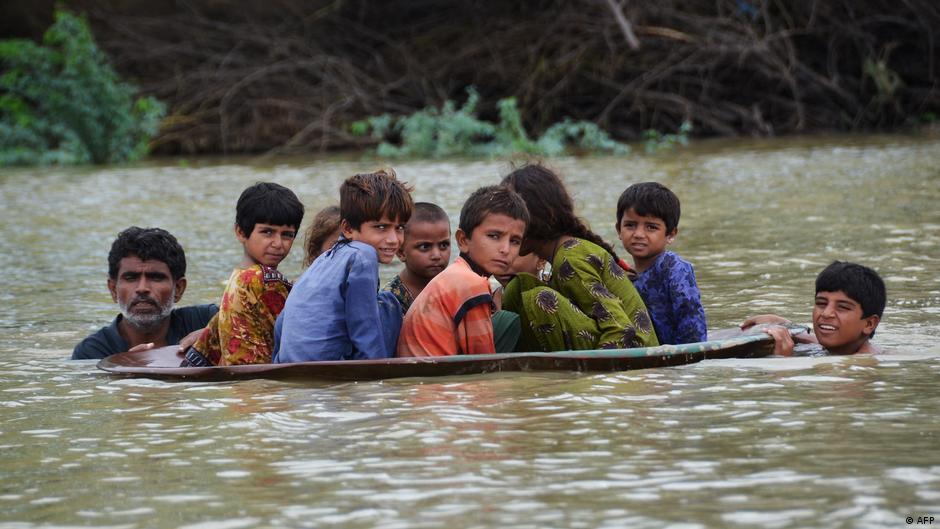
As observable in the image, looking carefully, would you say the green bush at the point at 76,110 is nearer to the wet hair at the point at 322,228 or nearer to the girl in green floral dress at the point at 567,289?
the wet hair at the point at 322,228

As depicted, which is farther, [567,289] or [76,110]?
[76,110]

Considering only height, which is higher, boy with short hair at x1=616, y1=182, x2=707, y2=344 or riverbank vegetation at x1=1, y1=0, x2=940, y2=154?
riverbank vegetation at x1=1, y1=0, x2=940, y2=154

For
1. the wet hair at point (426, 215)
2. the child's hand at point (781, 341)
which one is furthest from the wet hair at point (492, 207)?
the child's hand at point (781, 341)

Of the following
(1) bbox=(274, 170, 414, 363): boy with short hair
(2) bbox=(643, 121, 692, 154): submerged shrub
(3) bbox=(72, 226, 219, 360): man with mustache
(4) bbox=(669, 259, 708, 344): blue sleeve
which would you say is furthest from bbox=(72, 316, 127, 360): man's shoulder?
(2) bbox=(643, 121, 692, 154): submerged shrub

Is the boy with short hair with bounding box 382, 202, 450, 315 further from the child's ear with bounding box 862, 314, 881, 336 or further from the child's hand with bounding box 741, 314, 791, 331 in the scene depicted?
the child's ear with bounding box 862, 314, 881, 336

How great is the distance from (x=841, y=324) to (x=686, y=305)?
0.65m

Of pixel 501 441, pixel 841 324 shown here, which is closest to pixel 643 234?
pixel 841 324

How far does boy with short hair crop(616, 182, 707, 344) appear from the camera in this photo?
5.93 metres

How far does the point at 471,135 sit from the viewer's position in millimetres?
19188

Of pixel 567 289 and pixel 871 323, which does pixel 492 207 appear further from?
pixel 871 323

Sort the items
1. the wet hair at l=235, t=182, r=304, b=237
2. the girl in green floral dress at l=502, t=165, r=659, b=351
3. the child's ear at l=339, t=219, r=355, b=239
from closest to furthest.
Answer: the child's ear at l=339, t=219, r=355, b=239 < the girl in green floral dress at l=502, t=165, r=659, b=351 < the wet hair at l=235, t=182, r=304, b=237

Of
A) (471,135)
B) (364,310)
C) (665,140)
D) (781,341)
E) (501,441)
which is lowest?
(501,441)

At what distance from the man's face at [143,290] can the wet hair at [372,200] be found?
1.30 metres

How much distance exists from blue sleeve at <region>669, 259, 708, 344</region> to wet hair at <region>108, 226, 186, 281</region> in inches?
86.6
